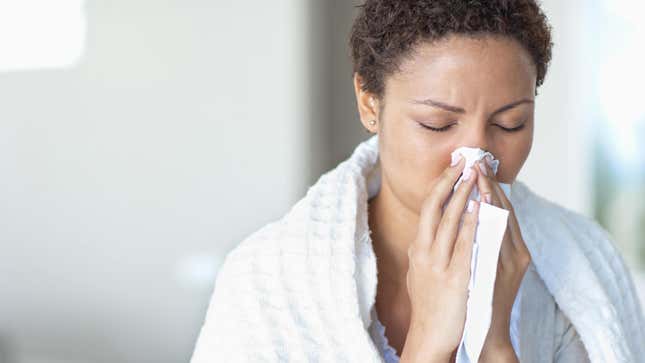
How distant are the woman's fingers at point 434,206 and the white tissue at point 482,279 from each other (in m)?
0.04

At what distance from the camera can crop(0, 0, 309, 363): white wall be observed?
2340mm

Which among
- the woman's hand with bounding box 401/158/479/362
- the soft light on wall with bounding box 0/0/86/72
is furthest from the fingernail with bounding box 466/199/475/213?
the soft light on wall with bounding box 0/0/86/72

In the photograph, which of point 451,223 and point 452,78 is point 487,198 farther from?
point 452,78

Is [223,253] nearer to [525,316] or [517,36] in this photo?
[525,316]

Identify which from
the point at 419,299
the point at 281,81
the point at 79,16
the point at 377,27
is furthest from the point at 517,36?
the point at 79,16

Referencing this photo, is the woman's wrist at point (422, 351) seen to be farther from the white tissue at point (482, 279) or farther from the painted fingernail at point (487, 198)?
the painted fingernail at point (487, 198)

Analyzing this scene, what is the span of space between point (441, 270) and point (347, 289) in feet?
0.53

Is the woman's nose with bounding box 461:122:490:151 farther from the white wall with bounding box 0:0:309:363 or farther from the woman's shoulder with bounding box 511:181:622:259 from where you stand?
the white wall with bounding box 0:0:309:363

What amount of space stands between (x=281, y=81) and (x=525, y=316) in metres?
1.28

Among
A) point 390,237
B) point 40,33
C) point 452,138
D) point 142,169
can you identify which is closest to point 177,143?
point 142,169

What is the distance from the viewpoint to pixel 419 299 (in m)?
1.05

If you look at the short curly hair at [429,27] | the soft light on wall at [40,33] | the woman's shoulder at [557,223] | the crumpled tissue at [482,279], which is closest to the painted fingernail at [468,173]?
the crumpled tissue at [482,279]

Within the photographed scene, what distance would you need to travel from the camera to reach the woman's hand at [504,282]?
1041 mm

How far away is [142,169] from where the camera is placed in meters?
2.45
